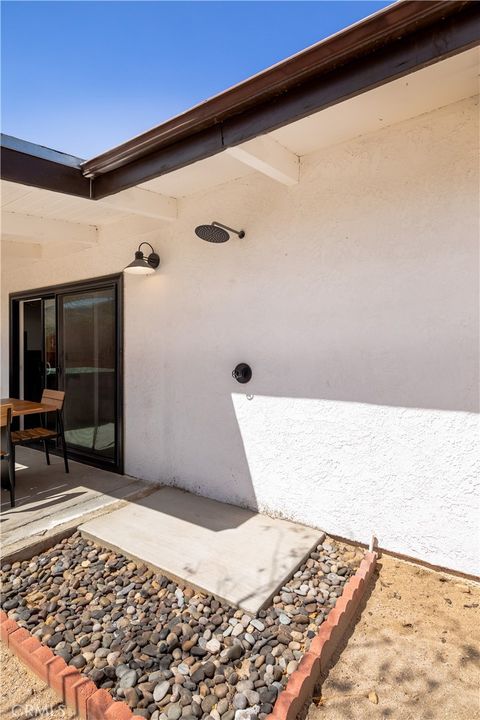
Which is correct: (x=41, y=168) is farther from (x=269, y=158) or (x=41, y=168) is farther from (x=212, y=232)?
(x=269, y=158)

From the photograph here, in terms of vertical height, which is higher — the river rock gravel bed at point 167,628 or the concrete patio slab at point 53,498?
the concrete patio slab at point 53,498

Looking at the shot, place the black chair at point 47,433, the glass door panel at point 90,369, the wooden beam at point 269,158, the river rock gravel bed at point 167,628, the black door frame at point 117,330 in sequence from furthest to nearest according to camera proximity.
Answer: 1. the glass door panel at point 90,369
2. the black door frame at point 117,330
3. the black chair at point 47,433
4. the wooden beam at point 269,158
5. the river rock gravel bed at point 167,628

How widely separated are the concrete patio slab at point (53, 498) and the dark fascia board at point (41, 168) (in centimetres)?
309

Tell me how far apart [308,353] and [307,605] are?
196 cm

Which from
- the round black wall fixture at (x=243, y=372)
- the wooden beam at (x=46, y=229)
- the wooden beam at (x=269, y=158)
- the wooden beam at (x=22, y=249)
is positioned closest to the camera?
the wooden beam at (x=269, y=158)

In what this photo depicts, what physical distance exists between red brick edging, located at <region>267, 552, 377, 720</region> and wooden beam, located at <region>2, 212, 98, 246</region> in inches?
202

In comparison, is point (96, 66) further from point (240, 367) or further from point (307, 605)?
point (307, 605)

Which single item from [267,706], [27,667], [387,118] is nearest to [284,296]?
[387,118]

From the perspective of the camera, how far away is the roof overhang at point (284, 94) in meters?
1.86

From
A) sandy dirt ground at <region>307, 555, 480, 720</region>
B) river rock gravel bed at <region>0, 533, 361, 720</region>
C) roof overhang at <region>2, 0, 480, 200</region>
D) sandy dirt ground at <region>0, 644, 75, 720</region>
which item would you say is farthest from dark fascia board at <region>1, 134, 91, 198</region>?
sandy dirt ground at <region>307, 555, 480, 720</region>

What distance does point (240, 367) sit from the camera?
3.81 metres

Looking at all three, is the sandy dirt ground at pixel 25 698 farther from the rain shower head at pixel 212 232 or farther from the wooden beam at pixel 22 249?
the wooden beam at pixel 22 249

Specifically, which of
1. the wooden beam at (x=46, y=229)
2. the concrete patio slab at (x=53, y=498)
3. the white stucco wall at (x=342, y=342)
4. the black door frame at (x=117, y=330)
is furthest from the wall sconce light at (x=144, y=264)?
the concrete patio slab at (x=53, y=498)

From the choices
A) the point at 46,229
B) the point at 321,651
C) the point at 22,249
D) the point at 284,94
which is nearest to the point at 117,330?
the point at 46,229
